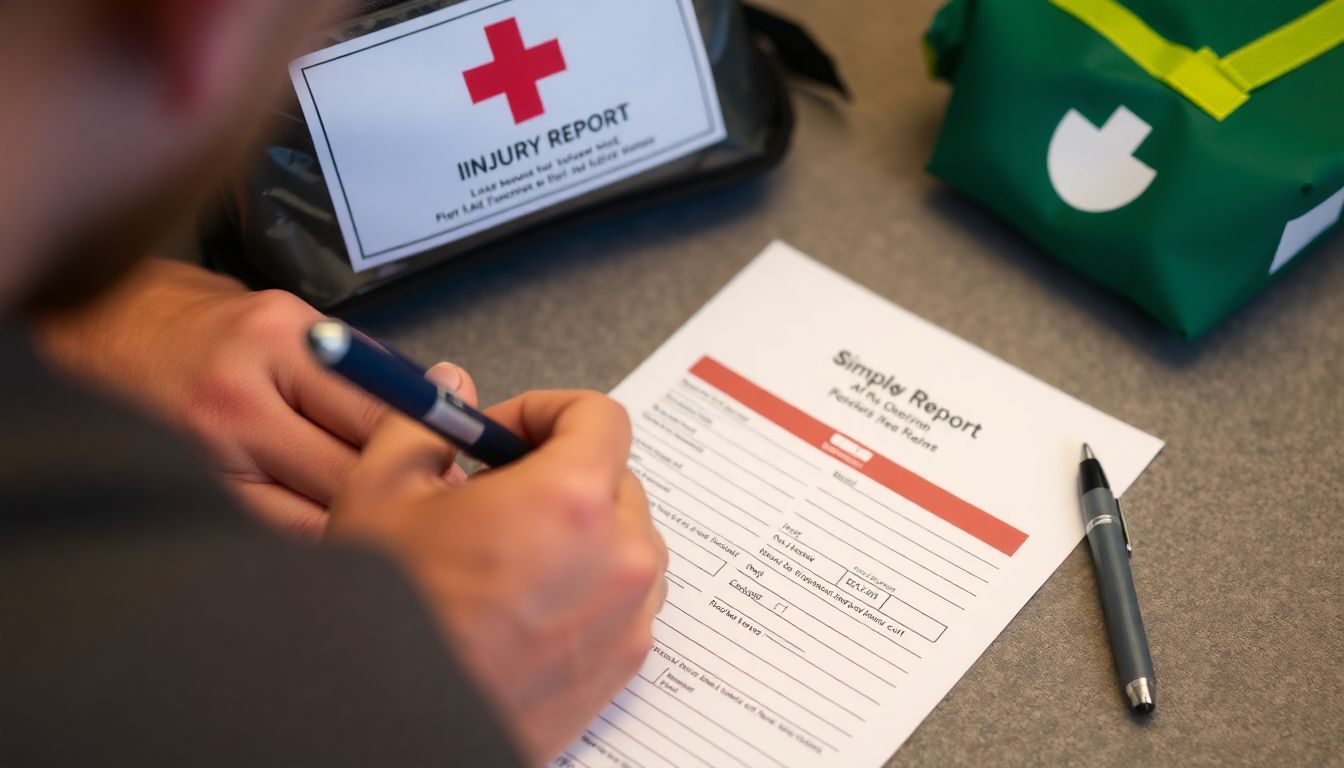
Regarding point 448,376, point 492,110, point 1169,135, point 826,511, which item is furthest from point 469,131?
point 1169,135

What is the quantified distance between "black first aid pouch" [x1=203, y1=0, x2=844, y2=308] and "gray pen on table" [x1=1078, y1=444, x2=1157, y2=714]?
0.95 ft

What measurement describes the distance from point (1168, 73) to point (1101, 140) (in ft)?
0.16

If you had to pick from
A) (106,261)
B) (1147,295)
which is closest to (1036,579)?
(1147,295)

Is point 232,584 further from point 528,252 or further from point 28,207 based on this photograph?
point 528,252

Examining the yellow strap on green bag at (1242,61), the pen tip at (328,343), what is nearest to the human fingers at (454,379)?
the pen tip at (328,343)

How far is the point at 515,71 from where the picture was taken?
24.0 inches

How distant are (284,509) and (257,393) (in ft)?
0.18

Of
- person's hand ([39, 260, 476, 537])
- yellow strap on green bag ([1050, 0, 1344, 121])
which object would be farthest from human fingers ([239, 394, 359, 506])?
yellow strap on green bag ([1050, 0, 1344, 121])

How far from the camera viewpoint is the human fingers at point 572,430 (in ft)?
→ 1.43

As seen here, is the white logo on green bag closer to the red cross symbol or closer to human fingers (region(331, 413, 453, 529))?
the red cross symbol

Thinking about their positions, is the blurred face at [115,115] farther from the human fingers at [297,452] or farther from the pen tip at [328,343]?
the human fingers at [297,452]

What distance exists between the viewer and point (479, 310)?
2.24 feet

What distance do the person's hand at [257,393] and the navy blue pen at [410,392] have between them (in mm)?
55

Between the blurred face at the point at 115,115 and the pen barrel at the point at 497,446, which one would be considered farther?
the pen barrel at the point at 497,446
